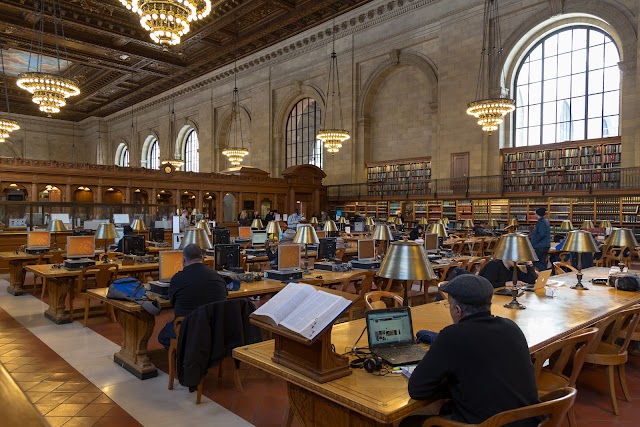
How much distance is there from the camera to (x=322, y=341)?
2.05 meters

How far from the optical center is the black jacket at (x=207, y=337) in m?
3.44

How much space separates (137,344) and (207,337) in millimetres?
1112

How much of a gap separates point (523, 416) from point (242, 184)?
17.7 metres

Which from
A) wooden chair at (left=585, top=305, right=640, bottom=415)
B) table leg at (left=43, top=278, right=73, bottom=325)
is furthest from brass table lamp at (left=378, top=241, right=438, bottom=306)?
table leg at (left=43, top=278, right=73, bottom=325)

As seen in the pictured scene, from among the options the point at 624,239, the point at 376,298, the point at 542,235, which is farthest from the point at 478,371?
the point at 542,235

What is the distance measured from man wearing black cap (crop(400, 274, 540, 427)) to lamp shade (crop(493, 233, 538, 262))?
1719 mm

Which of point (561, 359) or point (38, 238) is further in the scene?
point (38, 238)

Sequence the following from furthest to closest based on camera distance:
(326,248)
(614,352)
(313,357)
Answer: (326,248) < (614,352) < (313,357)

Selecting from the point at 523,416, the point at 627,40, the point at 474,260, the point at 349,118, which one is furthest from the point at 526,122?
the point at 523,416

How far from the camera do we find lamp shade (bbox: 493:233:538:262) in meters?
3.52

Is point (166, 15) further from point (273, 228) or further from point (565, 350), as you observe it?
point (565, 350)

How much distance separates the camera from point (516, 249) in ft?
11.6

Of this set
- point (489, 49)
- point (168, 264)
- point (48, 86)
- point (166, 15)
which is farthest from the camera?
point (489, 49)

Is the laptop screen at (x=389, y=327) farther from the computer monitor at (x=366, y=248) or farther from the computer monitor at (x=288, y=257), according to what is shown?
the computer monitor at (x=366, y=248)
